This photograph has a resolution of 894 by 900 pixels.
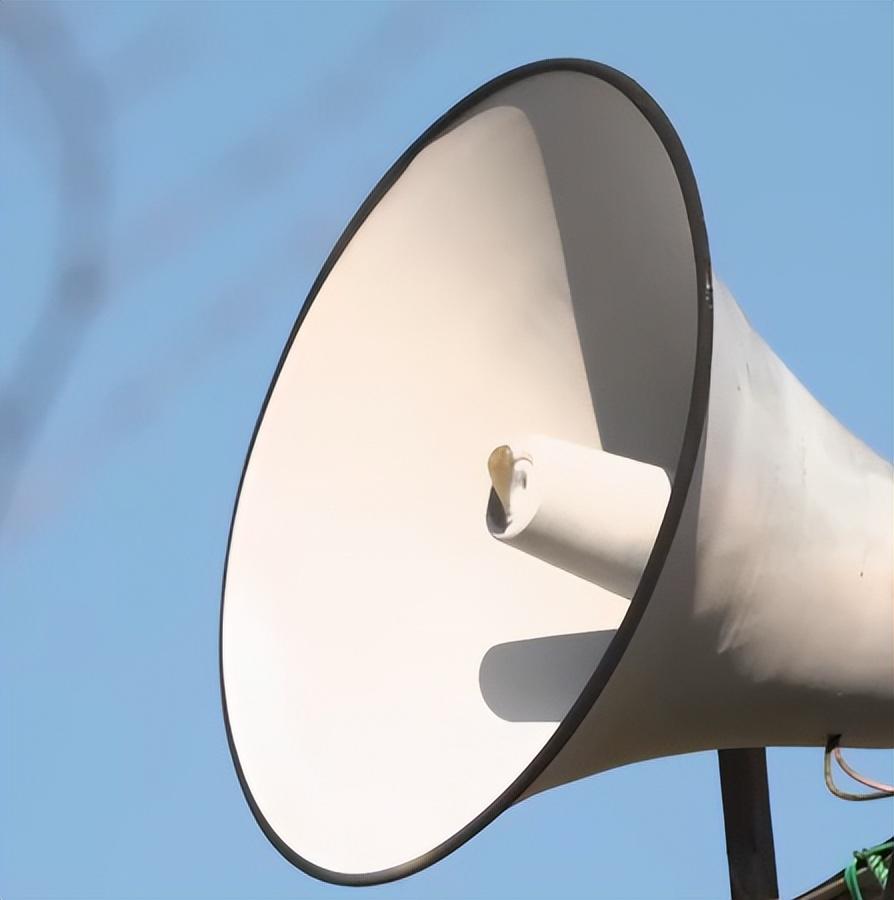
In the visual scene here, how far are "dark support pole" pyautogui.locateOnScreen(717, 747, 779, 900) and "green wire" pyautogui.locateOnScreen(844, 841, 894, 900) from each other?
286 mm

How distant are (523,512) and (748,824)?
1.76 ft

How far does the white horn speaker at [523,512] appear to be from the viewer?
9.39 feet

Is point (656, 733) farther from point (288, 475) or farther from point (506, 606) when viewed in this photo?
point (288, 475)

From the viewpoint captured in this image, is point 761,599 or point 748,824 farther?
point 748,824

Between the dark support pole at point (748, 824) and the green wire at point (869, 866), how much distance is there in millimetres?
286

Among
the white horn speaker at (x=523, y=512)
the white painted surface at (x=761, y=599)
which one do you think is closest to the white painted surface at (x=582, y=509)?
the white horn speaker at (x=523, y=512)

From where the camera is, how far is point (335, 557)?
351cm

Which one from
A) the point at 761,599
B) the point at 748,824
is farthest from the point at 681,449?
the point at 748,824

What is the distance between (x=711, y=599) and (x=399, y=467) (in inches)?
34.0

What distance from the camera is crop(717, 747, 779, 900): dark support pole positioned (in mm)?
3053

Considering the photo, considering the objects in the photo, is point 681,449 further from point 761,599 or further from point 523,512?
point 523,512

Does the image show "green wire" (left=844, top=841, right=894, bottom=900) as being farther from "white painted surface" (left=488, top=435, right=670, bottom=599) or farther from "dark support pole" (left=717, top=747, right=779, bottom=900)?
"white painted surface" (left=488, top=435, right=670, bottom=599)

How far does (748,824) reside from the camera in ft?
10.2

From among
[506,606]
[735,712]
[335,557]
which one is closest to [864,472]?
[735,712]
